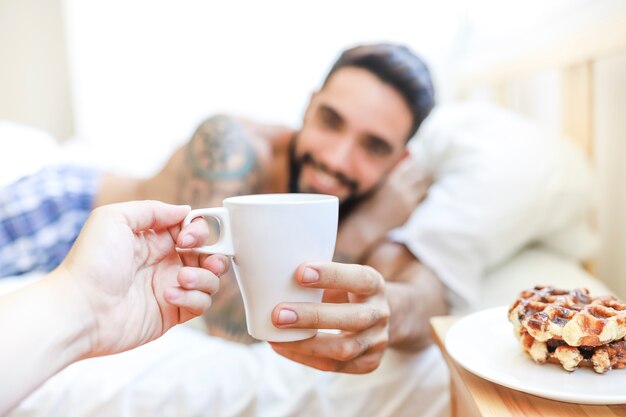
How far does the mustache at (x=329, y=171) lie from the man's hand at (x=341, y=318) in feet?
0.57

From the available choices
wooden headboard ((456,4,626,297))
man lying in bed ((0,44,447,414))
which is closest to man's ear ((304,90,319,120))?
man lying in bed ((0,44,447,414))

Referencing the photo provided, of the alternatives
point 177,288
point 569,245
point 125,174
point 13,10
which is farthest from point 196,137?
point 569,245

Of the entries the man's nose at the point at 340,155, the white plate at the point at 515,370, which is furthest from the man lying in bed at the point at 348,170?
the white plate at the point at 515,370

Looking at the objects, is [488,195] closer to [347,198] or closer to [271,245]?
[347,198]

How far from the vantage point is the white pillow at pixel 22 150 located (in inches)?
23.9

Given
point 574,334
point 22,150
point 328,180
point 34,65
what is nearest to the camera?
point 574,334

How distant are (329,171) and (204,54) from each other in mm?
255

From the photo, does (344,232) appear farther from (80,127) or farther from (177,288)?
(80,127)

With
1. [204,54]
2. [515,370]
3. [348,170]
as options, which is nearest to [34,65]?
[204,54]

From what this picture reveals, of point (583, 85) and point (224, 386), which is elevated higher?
point (583, 85)

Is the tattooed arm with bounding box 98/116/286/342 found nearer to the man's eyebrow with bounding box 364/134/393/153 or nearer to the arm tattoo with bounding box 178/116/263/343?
the arm tattoo with bounding box 178/116/263/343

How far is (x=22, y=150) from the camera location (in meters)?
0.65

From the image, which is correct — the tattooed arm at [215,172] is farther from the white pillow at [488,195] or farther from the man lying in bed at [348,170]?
the white pillow at [488,195]

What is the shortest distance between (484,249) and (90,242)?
45 cm
